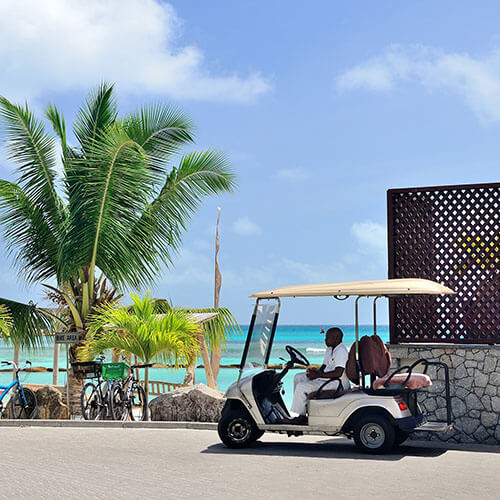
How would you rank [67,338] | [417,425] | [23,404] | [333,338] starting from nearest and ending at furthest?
[417,425]
[333,338]
[23,404]
[67,338]

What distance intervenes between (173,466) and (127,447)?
188cm

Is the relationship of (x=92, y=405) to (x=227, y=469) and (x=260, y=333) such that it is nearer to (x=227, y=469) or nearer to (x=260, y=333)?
(x=260, y=333)

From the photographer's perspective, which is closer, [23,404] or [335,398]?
[335,398]

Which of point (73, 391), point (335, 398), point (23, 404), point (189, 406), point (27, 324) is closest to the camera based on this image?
point (335, 398)

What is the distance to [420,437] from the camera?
37.9 feet

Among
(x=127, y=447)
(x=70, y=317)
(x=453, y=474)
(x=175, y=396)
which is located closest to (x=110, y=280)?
(x=70, y=317)

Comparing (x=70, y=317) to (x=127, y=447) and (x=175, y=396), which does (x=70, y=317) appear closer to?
(x=175, y=396)

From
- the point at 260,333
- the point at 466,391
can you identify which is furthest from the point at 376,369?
the point at 466,391

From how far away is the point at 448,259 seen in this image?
11930 mm

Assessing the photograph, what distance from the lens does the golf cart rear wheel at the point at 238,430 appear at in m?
10.2

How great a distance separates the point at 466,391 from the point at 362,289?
7.92 feet

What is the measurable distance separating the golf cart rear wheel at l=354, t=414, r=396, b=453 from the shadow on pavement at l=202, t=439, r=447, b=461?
0.11 metres

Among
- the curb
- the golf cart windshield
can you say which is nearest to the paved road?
the curb

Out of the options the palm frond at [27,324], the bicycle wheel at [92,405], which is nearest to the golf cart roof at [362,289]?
the bicycle wheel at [92,405]
